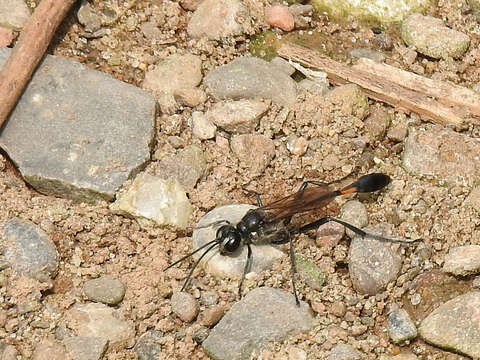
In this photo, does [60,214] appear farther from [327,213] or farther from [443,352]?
[443,352]

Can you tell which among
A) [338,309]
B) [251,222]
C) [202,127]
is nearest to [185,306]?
[251,222]

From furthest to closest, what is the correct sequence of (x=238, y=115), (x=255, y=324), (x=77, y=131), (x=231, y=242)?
(x=238, y=115)
(x=77, y=131)
(x=231, y=242)
(x=255, y=324)

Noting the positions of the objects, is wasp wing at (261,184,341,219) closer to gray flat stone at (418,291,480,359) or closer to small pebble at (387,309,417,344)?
small pebble at (387,309,417,344)

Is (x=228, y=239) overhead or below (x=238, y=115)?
below

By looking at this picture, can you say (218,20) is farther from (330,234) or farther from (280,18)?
(330,234)

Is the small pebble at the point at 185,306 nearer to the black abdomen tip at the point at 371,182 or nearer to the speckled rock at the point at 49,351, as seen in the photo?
the speckled rock at the point at 49,351

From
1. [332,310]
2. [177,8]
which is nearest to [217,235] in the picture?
[332,310]
